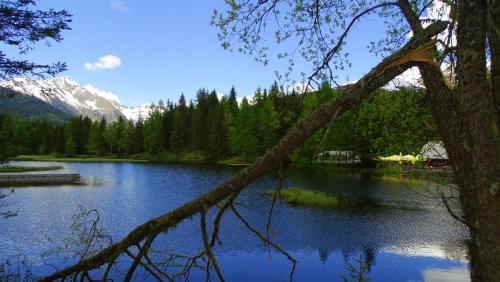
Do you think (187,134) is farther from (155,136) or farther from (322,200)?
(322,200)

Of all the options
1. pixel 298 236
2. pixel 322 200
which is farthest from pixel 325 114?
pixel 322 200

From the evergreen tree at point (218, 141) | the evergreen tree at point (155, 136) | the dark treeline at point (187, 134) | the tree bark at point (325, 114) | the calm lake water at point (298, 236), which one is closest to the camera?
the tree bark at point (325, 114)

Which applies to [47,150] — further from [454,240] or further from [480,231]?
[480,231]

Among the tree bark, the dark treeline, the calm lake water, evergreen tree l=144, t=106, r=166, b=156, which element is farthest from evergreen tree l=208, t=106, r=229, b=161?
the tree bark

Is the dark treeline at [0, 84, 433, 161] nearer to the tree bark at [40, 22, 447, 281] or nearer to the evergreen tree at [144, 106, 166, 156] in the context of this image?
the evergreen tree at [144, 106, 166, 156]

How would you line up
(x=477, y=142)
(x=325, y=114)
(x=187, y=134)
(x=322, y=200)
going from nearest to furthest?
(x=477, y=142) → (x=325, y=114) → (x=322, y=200) → (x=187, y=134)

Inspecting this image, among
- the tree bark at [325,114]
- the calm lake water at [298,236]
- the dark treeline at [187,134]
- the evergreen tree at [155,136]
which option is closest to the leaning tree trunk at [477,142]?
the tree bark at [325,114]

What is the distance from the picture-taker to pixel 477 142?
2.94 m

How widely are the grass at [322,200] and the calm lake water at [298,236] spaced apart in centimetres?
179

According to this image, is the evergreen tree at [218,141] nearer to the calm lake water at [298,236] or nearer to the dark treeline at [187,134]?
the dark treeline at [187,134]

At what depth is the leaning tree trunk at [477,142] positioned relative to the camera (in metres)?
2.88

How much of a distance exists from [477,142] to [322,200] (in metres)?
32.6

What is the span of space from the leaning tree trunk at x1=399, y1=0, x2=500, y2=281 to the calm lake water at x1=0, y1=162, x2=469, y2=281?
6906mm

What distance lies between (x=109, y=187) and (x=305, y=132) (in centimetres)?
4516
